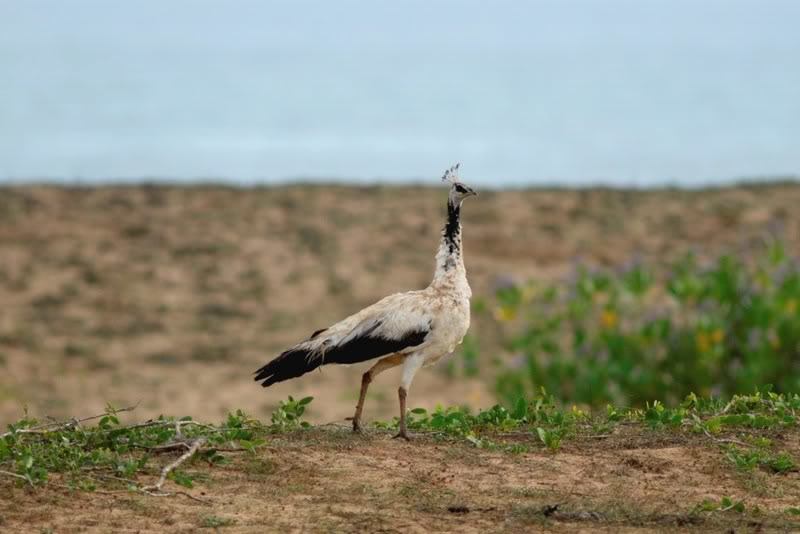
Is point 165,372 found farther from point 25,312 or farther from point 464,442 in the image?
point 464,442

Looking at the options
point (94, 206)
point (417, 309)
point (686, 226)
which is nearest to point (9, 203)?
point (94, 206)

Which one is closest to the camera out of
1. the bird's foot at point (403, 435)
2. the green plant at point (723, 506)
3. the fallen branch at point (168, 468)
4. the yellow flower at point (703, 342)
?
the green plant at point (723, 506)

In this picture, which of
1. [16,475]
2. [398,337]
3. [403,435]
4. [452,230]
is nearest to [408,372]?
[398,337]

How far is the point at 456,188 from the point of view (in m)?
9.11

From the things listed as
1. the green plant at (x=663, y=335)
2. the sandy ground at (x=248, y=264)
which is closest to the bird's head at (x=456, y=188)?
the green plant at (x=663, y=335)

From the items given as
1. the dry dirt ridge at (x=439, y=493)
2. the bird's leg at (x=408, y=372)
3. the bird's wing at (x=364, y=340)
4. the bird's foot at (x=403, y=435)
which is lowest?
the dry dirt ridge at (x=439, y=493)

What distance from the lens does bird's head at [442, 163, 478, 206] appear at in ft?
29.7

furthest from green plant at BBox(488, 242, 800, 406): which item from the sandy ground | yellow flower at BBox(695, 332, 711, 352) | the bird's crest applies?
the bird's crest

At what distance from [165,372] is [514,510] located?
13596mm

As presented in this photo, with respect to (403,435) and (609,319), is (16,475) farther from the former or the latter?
(609,319)

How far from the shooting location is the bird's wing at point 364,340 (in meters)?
8.61

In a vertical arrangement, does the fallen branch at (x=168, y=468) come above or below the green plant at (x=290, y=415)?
below

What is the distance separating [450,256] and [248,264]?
15147mm

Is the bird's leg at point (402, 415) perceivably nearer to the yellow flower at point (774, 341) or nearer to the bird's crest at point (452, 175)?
the bird's crest at point (452, 175)
